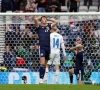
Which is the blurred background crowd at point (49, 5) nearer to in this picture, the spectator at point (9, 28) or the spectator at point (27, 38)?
the spectator at point (27, 38)

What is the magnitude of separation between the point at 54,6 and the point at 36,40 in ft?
12.3

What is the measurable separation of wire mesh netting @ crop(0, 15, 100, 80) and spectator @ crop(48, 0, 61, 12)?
11.5ft

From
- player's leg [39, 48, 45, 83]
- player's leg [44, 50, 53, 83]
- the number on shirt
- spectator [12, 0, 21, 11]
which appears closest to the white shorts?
player's leg [44, 50, 53, 83]

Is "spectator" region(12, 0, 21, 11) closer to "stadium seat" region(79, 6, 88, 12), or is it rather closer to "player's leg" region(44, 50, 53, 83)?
"stadium seat" region(79, 6, 88, 12)

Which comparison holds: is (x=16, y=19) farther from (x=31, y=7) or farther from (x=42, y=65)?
(x=31, y=7)

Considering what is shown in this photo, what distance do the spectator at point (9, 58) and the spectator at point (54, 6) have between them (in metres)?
4.24

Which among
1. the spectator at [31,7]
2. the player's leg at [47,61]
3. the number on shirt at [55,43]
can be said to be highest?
the spectator at [31,7]

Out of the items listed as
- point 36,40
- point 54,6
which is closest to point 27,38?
point 36,40

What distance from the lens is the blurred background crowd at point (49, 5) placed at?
18688 millimetres

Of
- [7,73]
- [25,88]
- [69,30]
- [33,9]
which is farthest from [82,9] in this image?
[25,88]

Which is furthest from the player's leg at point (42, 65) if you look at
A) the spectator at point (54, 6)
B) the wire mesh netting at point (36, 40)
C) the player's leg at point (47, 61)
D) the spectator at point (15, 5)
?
the spectator at point (15, 5)

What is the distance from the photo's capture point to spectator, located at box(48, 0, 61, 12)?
1845cm

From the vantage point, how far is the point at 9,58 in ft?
48.1

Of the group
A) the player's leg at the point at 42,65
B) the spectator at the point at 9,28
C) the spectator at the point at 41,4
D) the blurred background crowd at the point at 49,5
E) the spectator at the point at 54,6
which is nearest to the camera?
the player's leg at the point at 42,65
